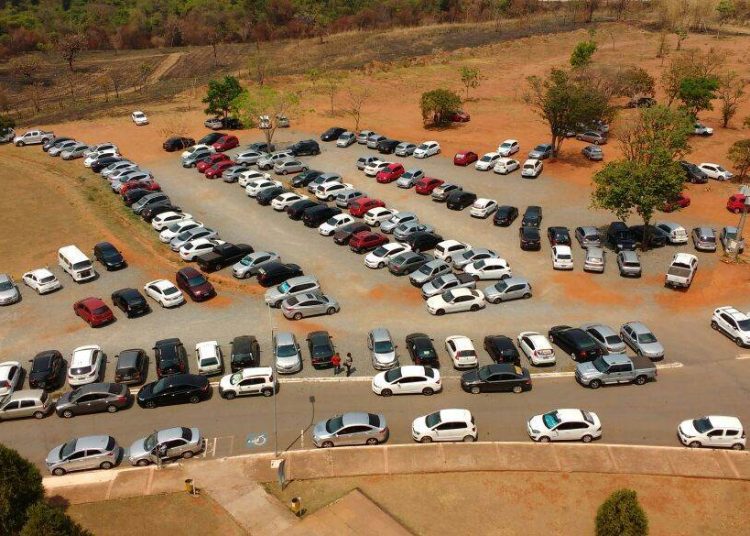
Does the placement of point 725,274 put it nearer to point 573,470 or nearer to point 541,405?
point 541,405

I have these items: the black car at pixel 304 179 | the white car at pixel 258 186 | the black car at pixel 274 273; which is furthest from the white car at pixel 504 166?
the black car at pixel 274 273

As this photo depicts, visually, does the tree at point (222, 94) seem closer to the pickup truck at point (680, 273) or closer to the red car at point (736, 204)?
the pickup truck at point (680, 273)

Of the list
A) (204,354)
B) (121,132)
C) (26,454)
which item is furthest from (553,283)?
(121,132)

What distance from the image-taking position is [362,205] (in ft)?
189

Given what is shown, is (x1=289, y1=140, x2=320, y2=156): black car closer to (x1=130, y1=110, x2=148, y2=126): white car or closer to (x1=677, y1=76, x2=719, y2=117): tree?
(x1=130, y1=110, x2=148, y2=126): white car

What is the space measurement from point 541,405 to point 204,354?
1952 cm

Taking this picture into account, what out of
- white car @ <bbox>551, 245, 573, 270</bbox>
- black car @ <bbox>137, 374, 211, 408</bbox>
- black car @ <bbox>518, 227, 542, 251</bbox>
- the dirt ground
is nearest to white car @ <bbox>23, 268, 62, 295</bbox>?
black car @ <bbox>137, 374, 211, 408</bbox>

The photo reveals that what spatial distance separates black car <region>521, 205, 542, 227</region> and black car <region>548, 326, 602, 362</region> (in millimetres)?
15944

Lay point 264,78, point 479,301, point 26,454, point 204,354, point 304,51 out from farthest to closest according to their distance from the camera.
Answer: point 304,51 < point 264,78 < point 479,301 < point 204,354 < point 26,454

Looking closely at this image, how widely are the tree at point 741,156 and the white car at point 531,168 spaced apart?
63.1 feet

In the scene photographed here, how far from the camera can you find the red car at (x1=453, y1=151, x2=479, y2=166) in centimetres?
6931

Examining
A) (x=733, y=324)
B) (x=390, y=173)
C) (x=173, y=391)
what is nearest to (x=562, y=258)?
(x=733, y=324)

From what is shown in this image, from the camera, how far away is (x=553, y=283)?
47625 mm

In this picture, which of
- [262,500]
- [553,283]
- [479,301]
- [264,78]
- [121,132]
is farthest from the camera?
[264,78]
